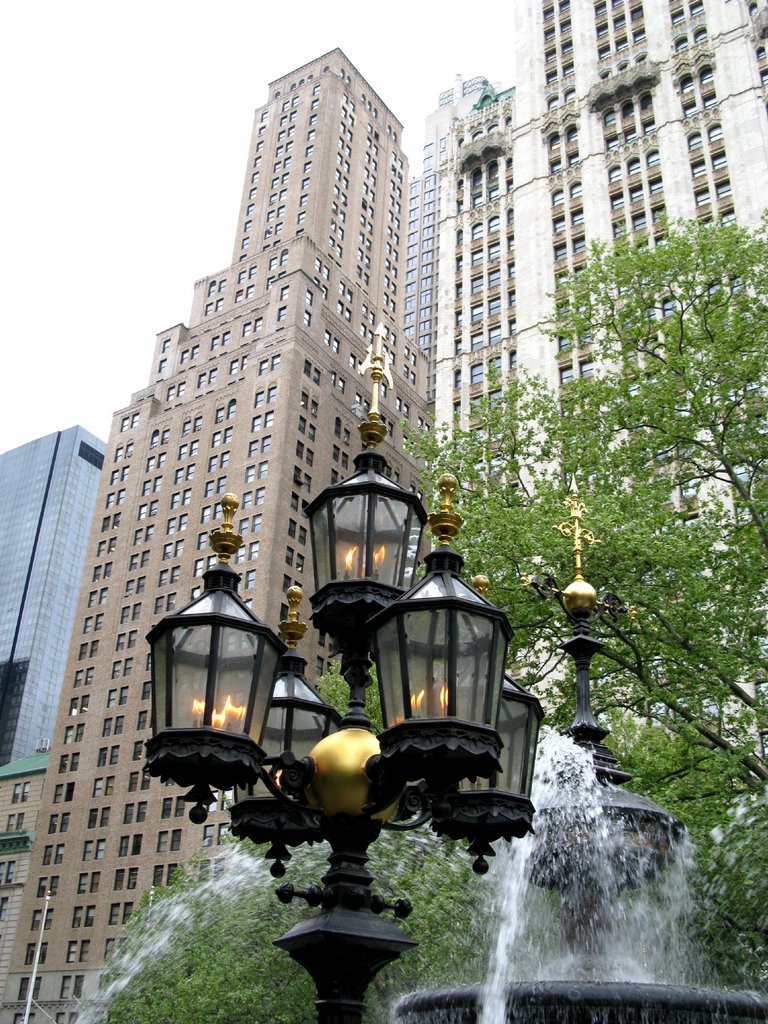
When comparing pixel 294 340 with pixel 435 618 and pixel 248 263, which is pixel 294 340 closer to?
pixel 248 263

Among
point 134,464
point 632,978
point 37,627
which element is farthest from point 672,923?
point 37,627

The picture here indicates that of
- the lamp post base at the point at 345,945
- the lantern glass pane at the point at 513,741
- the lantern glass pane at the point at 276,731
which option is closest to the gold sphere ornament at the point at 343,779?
the lamp post base at the point at 345,945

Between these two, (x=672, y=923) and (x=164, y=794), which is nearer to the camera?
(x=672, y=923)

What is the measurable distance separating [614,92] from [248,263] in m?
42.2

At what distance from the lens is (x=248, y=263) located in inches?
4087

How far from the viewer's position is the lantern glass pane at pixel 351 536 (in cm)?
778

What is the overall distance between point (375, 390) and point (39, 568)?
153910 mm

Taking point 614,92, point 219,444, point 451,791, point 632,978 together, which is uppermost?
point 614,92

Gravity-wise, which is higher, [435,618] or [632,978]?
[435,618]

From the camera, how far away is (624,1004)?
846cm

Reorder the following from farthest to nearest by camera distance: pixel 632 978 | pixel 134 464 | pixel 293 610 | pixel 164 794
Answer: pixel 134 464 < pixel 164 794 < pixel 632 978 < pixel 293 610

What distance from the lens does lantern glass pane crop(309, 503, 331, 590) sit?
7933 millimetres

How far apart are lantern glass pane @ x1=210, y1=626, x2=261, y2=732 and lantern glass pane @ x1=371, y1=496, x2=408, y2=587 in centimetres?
129

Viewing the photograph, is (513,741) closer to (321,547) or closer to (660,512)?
(321,547)
